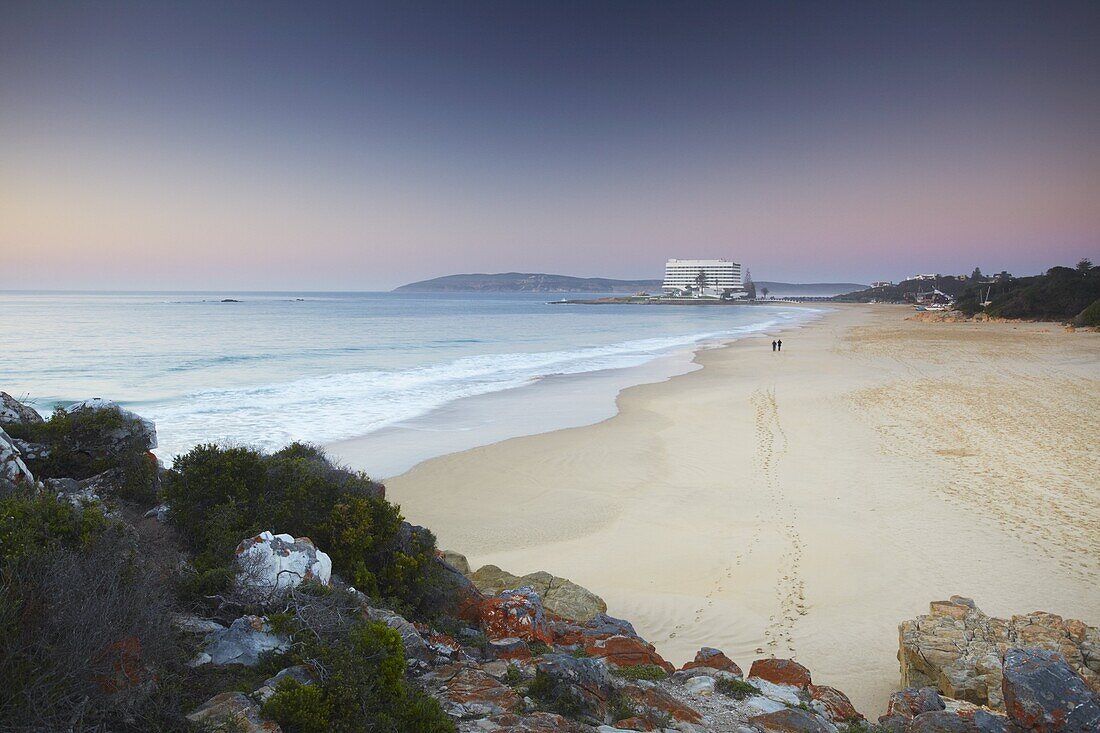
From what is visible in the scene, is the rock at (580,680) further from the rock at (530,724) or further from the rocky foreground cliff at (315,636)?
the rock at (530,724)

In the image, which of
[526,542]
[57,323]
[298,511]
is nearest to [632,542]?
[526,542]

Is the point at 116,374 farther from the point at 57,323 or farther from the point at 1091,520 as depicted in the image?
the point at 57,323

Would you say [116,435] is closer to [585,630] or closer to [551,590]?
[551,590]

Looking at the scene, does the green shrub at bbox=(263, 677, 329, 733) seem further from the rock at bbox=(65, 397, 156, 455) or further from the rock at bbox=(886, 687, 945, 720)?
the rock at bbox=(65, 397, 156, 455)

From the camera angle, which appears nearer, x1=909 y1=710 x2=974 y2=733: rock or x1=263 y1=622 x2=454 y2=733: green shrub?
x1=263 y1=622 x2=454 y2=733: green shrub

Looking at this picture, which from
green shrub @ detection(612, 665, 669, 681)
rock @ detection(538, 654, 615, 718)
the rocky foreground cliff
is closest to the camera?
the rocky foreground cliff

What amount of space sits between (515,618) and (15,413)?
20.7 feet

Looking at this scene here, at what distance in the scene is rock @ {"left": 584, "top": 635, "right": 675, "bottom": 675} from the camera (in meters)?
5.30

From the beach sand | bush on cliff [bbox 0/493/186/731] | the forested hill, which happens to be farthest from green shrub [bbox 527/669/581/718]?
the forested hill

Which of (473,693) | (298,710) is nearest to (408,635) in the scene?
(473,693)

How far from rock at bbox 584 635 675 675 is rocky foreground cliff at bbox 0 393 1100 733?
1.1 inches

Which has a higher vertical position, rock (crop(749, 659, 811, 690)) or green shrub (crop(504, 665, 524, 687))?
green shrub (crop(504, 665, 524, 687))

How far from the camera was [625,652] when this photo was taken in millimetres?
5418

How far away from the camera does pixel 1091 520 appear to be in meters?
9.94
